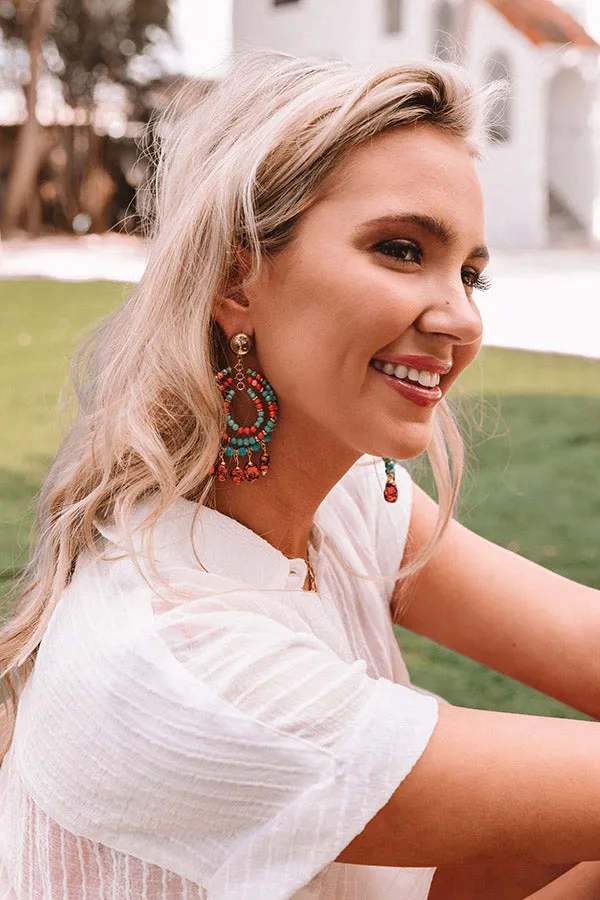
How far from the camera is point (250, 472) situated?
1.69m

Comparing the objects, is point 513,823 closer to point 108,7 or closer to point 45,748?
point 45,748

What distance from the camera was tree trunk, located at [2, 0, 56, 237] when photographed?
→ 895 inches

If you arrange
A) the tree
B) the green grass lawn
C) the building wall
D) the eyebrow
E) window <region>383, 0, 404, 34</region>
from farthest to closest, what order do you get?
the tree < window <region>383, 0, 404, 34</region> < the building wall < the green grass lawn < the eyebrow

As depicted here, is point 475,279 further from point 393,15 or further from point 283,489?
point 393,15

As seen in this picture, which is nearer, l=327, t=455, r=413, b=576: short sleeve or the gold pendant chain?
the gold pendant chain

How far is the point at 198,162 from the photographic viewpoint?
5.42 ft

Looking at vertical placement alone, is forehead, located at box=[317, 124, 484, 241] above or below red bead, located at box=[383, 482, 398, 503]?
above

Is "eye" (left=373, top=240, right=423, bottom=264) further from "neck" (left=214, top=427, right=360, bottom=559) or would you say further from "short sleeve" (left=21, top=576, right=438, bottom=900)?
"short sleeve" (left=21, top=576, right=438, bottom=900)

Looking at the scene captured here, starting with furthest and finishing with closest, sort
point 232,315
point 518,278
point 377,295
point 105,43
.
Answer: point 105,43, point 518,278, point 232,315, point 377,295

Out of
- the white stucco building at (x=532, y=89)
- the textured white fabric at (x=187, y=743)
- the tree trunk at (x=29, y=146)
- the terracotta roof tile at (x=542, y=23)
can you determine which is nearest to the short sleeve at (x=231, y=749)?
the textured white fabric at (x=187, y=743)

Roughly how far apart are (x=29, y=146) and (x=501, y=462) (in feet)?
60.9

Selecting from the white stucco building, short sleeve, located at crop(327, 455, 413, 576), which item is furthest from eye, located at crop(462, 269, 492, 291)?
the white stucco building

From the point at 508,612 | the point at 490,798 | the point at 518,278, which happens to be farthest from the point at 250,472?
the point at 518,278

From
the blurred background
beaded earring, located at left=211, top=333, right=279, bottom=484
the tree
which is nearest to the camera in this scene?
beaded earring, located at left=211, top=333, right=279, bottom=484
